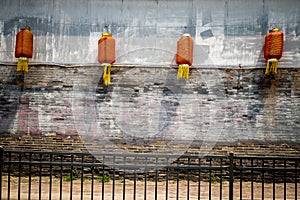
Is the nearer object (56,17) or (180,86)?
(180,86)

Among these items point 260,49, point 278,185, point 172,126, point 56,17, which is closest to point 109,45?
point 56,17

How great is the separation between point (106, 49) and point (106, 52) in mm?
73

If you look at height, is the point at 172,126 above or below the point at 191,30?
below

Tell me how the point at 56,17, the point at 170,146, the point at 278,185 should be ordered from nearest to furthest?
1. the point at 278,185
2. the point at 170,146
3. the point at 56,17

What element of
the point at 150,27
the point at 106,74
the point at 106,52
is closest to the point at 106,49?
the point at 106,52

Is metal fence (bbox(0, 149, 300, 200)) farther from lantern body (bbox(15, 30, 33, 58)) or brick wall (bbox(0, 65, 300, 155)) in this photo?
lantern body (bbox(15, 30, 33, 58))

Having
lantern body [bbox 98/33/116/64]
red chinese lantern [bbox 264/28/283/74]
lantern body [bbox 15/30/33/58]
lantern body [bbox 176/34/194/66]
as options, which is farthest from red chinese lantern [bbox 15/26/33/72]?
red chinese lantern [bbox 264/28/283/74]

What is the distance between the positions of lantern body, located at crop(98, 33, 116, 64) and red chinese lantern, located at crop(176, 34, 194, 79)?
163 centimetres

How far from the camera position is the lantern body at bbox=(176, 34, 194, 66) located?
670cm

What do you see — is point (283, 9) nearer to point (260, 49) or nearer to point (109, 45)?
point (260, 49)

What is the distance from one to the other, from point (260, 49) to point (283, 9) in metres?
1.18

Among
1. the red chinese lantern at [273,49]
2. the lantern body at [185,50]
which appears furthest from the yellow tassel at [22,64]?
Answer: the red chinese lantern at [273,49]

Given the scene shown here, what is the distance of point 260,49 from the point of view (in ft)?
22.5

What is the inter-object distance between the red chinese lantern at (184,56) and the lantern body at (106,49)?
163 cm
